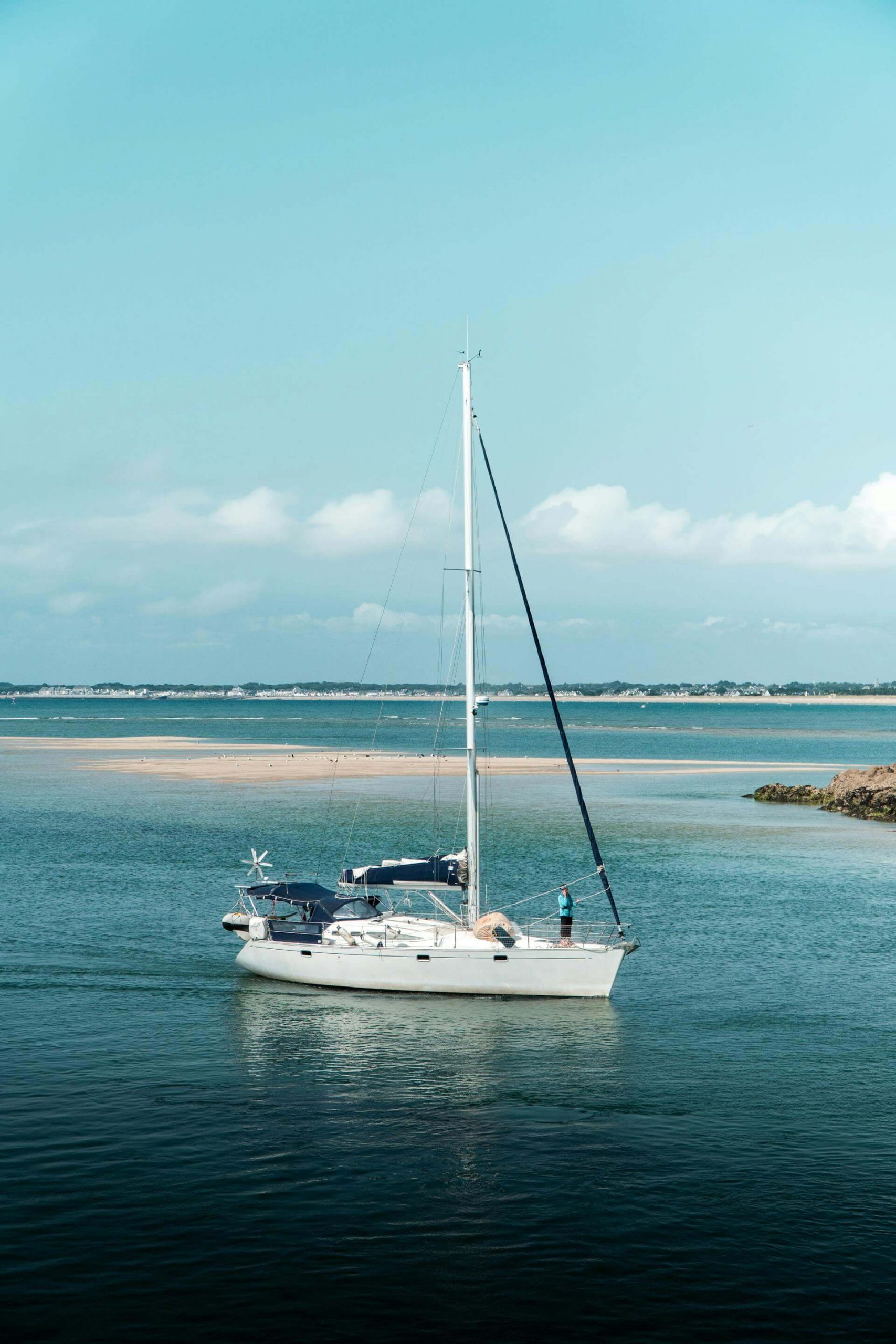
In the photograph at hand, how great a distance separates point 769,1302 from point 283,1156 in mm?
8593

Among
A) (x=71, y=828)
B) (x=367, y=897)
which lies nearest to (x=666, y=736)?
(x=71, y=828)

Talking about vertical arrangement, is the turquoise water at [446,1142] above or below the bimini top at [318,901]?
below

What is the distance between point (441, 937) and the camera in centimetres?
3256

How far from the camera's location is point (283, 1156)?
835 inches

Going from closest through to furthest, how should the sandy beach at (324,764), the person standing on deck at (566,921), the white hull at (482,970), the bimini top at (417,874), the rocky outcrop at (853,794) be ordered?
the white hull at (482,970), the person standing on deck at (566,921), the bimini top at (417,874), the rocky outcrop at (853,794), the sandy beach at (324,764)

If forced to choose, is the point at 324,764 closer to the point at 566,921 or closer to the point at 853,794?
the point at 853,794

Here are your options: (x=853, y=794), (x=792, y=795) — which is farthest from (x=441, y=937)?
(x=792, y=795)

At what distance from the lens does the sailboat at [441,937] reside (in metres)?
31.2

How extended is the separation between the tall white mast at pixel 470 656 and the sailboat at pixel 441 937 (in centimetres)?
4

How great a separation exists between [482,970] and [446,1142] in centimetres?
933

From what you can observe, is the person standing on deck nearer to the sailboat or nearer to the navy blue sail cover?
the sailboat

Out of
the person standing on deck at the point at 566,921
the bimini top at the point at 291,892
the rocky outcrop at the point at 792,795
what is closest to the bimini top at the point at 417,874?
the bimini top at the point at 291,892

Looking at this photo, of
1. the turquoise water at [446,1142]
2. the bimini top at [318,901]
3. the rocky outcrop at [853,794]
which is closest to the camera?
the turquoise water at [446,1142]

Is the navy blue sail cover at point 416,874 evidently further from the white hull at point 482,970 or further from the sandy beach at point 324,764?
the sandy beach at point 324,764
